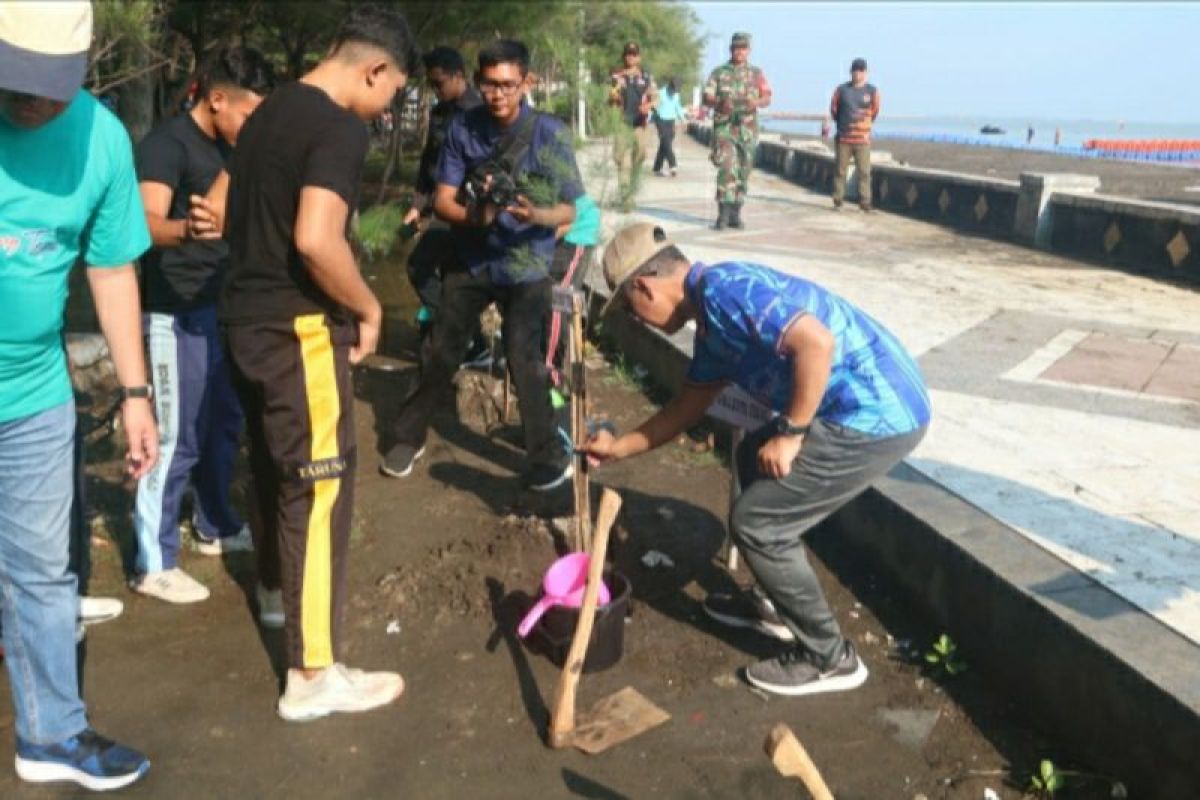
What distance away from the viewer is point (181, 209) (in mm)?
3760

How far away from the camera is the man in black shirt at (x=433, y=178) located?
6055 millimetres

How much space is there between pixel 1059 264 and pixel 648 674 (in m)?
7.92

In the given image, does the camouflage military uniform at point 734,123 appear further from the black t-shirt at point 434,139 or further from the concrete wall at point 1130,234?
the black t-shirt at point 434,139

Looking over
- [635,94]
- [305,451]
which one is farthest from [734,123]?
[305,451]

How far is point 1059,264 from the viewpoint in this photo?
391 inches

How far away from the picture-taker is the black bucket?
11.3 feet

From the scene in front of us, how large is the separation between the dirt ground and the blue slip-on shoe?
0.05 m

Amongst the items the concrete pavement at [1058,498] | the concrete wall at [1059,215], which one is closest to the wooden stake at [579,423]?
the concrete pavement at [1058,498]

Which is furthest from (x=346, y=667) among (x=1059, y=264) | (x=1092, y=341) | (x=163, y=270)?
(x=1059, y=264)

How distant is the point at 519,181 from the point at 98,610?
2340 mm

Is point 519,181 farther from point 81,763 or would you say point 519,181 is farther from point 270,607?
point 81,763

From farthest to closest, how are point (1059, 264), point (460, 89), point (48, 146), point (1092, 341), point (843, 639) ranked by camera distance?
point (1059, 264)
point (1092, 341)
point (460, 89)
point (843, 639)
point (48, 146)

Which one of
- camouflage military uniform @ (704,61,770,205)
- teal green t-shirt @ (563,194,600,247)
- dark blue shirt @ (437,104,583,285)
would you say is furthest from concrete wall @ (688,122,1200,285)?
dark blue shirt @ (437,104,583,285)

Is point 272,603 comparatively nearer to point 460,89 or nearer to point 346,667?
point 346,667
